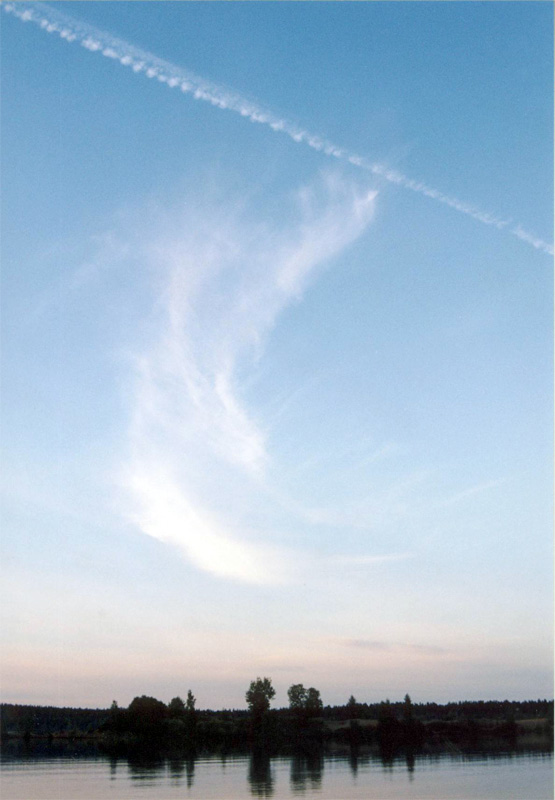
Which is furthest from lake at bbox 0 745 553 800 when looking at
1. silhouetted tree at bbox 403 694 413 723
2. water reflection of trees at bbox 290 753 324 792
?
silhouetted tree at bbox 403 694 413 723

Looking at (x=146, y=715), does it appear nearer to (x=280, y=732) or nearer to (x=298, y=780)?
(x=280, y=732)

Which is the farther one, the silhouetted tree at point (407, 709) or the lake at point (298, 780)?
the silhouetted tree at point (407, 709)

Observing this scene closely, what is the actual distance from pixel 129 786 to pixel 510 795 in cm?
1936

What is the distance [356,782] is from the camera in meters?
40.0

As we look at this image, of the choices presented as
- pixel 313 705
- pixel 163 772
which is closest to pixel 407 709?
pixel 313 705

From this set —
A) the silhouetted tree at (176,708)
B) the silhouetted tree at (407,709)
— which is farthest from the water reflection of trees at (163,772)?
the silhouetted tree at (176,708)

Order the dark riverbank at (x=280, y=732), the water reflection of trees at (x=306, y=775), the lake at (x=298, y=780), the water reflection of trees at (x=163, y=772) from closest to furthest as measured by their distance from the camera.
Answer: the lake at (x=298, y=780)
the water reflection of trees at (x=306, y=775)
the water reflection of trees at (x=163, y=772)
the dark riverbank at (x=280, y=732)

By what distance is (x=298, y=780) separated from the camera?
40.1 m

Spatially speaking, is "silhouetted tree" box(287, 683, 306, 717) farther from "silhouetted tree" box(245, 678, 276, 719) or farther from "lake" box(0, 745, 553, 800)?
"lake" box(0, 745, 553, 800)

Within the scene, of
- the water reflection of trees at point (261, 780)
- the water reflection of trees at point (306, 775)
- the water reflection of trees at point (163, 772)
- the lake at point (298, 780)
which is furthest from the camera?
the water reflection of trees at point (163, 772)

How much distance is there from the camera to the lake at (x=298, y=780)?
33.9 meters

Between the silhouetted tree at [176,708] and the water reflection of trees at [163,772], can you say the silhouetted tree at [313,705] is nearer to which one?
the silhouetted tree at [176,708]

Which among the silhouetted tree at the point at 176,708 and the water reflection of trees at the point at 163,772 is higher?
the water reflection of trees at the point at 163,772

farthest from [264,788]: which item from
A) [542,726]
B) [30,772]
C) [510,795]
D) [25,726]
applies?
[25,726]
